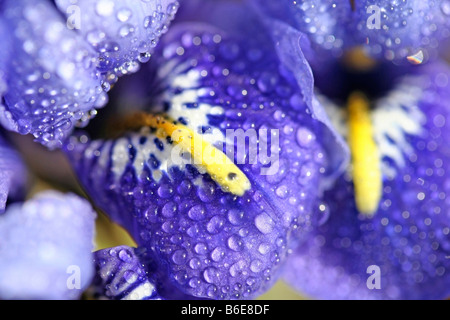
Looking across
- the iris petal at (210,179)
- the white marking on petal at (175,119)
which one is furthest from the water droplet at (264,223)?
the white marking on petal at (175,119)

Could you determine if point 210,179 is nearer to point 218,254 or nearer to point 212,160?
point 212,160

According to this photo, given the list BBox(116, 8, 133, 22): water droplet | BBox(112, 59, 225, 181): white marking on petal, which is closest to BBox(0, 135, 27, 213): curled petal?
BBox(112, 59, 225, 181): white marking on petal

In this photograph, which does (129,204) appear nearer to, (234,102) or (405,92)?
(234,102)

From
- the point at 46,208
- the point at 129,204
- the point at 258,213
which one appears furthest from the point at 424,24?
the point at 46,208

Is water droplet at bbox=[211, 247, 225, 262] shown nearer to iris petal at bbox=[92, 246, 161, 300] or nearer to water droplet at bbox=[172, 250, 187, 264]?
water droplet at bbox=[172, 250, 187, 264]

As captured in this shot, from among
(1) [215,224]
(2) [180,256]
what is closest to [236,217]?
(1) [215,224]

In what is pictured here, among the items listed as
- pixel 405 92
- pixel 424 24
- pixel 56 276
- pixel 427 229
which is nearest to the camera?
pixel 56 276
